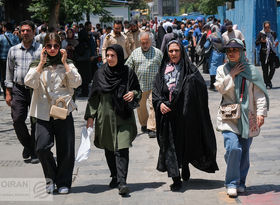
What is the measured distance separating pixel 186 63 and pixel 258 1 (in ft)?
57.0

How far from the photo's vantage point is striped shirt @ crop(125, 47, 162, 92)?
10016mm

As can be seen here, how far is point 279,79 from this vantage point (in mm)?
17922

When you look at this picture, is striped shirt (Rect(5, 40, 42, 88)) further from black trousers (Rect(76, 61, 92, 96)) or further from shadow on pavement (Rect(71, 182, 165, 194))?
black trousers (Rect(76, 61, 92, 96))

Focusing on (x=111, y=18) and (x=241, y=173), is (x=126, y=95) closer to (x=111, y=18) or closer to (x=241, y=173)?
(x=241, y=173)

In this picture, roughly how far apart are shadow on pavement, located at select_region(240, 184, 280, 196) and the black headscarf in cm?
156

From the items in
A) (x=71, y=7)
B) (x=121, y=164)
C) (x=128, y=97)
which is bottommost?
(x=121, y=164)

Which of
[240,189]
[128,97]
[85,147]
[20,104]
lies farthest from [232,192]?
[20,104]

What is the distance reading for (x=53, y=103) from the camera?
6.58m

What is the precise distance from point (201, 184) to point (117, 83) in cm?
154

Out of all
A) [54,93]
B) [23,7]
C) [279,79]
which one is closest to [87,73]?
[279,79]

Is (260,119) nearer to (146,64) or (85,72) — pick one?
(146,64)

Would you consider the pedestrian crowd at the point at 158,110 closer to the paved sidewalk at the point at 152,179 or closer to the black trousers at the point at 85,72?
the paved sidewalk at the point at 152,179

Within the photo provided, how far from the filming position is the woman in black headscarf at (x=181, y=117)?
6.65 metres

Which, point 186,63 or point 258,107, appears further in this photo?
point 186,63
